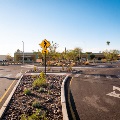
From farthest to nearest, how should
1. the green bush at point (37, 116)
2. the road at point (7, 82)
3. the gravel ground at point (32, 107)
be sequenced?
the road at point (7, 82)
the gravel ground at point (32, 107)
the green bush at point (37, 116)

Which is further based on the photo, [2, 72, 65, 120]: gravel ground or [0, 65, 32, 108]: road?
[0, 65, 32, 108]: road

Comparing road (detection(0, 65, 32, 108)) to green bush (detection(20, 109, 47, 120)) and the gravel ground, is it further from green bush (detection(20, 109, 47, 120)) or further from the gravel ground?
green bush (detection(20, 109, 47, 120))

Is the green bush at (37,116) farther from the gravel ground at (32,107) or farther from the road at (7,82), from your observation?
the road at (7,82)

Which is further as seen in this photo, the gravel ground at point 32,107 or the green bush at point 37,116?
the gravel ground at point 32,107

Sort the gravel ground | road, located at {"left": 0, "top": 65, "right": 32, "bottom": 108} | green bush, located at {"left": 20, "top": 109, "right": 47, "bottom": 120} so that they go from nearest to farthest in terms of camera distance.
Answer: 1. green bush, located at {"left": 20, "top": 109, "right": 47, "bottom": 120}
2. the gravel ground
3. road, located at {"left": 0, "top": 65, "right": 32, "bottom": 108}

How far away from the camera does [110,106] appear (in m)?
11.0

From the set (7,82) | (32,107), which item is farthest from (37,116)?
(7,82)

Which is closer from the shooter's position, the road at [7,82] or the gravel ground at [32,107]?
the gravel ground at [32,107]

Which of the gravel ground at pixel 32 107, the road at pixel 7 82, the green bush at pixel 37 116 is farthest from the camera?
the road at pixel 7 82

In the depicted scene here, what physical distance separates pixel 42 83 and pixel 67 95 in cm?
359

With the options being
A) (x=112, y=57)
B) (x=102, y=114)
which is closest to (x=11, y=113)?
(x=102, y=114)

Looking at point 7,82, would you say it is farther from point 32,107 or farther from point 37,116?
point 37,116

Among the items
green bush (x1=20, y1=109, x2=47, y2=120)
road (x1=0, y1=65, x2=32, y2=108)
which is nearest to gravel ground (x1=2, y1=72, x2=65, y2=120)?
green bush (x1=20, y1=109, x2=47, y2=120)

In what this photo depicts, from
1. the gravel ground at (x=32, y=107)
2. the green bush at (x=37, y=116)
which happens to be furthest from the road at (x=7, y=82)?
the green bush at (x=37, y=116)
